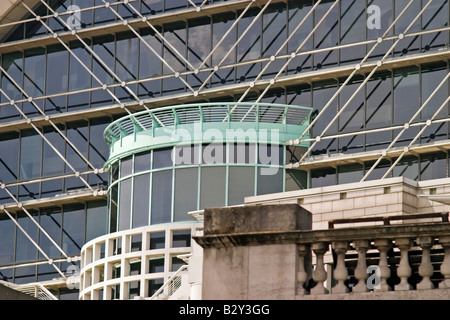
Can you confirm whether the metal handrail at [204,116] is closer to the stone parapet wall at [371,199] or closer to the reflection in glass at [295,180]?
the reflection in glass at [295,180]

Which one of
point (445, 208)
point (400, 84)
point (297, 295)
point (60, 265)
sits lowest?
point (297, 295)

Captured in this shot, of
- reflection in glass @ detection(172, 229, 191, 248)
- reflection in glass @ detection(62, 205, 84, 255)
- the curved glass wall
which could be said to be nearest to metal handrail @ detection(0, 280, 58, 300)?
reflection in glass @ detection(62, 205, 84, 255)

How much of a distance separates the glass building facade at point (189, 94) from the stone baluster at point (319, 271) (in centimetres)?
2468

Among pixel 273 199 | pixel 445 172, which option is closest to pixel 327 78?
pixel 445 172

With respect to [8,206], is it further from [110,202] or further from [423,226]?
[423,226]

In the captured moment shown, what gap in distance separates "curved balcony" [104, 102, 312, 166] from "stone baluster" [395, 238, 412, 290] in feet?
80.7

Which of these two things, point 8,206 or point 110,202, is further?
point 8,206

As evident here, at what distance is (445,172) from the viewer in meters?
39.1

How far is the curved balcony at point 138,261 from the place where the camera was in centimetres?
3578

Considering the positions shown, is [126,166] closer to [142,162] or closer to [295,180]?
[142,162]

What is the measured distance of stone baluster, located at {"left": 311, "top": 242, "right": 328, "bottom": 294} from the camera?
11.2 m

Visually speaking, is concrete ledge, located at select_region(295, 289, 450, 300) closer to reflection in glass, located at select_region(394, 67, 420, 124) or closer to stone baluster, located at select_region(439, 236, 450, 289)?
stone baluster, located at select_region(439, 236, 450, 289)

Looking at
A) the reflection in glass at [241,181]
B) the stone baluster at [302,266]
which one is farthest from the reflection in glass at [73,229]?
the stone baluster at [302,266]

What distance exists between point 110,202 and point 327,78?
7.54 metres
